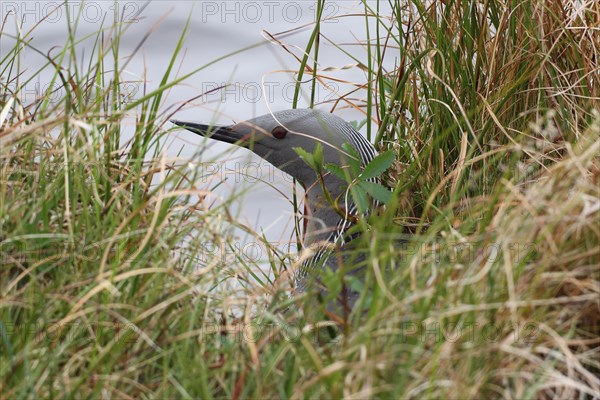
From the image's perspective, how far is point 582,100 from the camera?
339cm

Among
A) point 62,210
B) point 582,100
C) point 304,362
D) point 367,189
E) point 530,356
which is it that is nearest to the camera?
point 530,356

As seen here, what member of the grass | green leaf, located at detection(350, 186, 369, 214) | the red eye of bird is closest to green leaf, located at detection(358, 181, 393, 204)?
green leaf, located at detection(350, 186, 369, 214)

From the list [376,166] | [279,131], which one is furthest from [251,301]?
[279,131]

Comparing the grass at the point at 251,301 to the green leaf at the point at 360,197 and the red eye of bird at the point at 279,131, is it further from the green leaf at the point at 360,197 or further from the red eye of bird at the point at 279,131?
the red eye of bird at the point at 279,131

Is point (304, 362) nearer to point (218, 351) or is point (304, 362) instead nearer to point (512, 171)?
point (218, 351)

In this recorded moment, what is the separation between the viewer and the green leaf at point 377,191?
2920 mm

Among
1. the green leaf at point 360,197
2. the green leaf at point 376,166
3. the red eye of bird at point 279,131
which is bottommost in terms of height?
the green leaf at point 360,197

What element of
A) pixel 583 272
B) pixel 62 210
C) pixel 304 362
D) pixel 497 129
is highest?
pixel 497 129

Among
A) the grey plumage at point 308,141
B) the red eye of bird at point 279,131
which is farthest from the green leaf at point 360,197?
the red eye of bird at point 279,131

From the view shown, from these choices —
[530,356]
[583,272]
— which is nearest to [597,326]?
[583,272]

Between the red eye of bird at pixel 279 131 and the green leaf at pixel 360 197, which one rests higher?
the red eye of bird at pixel 279 131

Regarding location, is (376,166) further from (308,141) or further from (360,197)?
(308,141)

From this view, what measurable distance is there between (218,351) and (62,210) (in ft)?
1.95

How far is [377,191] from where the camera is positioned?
2938 mm
